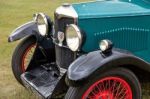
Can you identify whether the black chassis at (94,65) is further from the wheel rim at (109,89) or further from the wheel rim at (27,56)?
the wheel rim at (27,56)

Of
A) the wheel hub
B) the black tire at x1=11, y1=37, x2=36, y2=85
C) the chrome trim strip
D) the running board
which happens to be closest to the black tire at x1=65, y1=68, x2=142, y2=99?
the wheel hub

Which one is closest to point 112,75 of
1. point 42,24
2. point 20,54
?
point 42,24

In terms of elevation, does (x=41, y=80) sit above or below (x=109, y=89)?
below

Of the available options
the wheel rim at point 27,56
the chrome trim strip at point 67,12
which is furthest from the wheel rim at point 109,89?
the wheel rim at point 27,56

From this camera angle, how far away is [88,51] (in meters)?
4.01

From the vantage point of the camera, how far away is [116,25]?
405 centimetres

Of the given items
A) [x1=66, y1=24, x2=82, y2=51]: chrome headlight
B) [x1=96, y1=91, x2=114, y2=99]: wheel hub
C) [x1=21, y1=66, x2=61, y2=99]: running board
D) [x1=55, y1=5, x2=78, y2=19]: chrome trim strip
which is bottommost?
[x1=21, y1=66, x2=61, y2=99]: running board

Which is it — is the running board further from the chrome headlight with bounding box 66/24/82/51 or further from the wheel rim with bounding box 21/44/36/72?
the chrome headlight with bounding box 66/24/82/51

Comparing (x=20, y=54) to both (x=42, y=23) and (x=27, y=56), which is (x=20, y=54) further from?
(x=42, y=23)

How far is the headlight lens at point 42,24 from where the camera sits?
181 inches

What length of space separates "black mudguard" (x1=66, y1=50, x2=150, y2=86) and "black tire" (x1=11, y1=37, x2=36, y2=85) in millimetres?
1372

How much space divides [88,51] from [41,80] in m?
0.72

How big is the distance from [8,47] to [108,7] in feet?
10.2

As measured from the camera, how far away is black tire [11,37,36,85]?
4.79m
